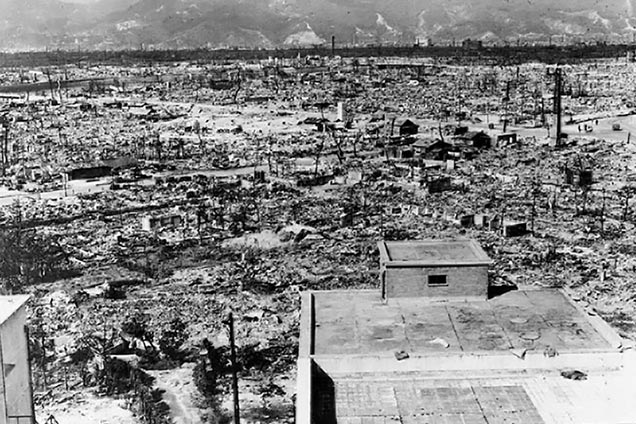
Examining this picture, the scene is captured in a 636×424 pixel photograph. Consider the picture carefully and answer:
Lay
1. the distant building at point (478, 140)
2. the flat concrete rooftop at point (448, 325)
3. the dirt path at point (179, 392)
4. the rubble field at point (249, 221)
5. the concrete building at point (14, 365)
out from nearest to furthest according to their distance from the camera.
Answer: the concrete building at point (14, 365)
the flat concrete rooftop at point (448, 325)
the dirt path at point (179, 392)
the rubble field at point (249, 221)
the distant building at point (478, 140)

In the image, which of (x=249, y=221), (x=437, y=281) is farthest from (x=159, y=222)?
(x=437, y=281)

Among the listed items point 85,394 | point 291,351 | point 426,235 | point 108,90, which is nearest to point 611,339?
point 291,351

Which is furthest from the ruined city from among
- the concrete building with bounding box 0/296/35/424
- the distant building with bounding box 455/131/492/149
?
the distant building with bounding box 455/131/492/149

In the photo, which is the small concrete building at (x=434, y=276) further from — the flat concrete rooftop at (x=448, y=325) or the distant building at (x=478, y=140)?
the distant building at (x=478, y=140)

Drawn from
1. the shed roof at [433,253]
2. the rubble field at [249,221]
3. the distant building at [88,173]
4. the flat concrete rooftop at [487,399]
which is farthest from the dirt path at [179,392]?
the distant building at [88,173]

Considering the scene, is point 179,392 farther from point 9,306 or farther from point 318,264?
point 318,264
